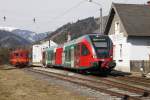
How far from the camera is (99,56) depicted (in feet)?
102

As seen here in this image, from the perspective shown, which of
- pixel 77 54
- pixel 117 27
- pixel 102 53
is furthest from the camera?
pixel 117 27

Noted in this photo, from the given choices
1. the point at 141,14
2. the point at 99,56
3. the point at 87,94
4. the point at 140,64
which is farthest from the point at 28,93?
the point at 141,14

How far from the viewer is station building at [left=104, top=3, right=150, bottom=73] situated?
146ft

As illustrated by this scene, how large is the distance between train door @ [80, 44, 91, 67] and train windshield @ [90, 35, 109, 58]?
750 mm

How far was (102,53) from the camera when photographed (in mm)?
31172

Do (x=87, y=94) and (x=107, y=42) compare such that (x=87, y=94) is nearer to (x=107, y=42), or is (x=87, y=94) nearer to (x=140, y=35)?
(x=107, y=42)

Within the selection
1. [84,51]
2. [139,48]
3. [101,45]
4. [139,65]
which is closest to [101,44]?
[101,45]

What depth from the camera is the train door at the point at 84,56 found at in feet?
104

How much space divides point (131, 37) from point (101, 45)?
47.3ft

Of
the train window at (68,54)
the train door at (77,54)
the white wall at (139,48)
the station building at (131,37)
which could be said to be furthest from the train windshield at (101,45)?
the white wall at (139,48)

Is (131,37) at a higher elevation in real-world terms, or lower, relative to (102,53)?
higher

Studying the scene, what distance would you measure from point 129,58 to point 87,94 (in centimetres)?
2749

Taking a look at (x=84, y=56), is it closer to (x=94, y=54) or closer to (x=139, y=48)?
(x=94, y=54)

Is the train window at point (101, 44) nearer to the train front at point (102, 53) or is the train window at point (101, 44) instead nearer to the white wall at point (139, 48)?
the train front at point (102, 53)
